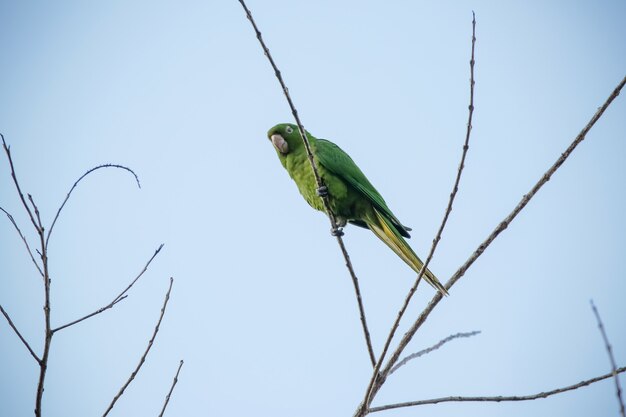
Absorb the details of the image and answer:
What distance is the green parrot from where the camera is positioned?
4.73m

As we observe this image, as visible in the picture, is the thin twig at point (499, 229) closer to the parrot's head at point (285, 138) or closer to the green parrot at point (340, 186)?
the green parrot at point (340, 186)

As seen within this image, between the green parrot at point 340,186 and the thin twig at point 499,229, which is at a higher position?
the green parrot at point 340,186

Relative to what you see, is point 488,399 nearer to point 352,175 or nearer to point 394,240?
point 394,240

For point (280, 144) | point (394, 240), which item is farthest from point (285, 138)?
point (394, 240)

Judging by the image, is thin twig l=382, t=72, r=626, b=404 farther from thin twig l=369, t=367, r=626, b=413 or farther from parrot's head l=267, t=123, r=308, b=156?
parrot's head l=267, t=123, r=308, b=156

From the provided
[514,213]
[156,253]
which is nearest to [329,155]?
[156,253]

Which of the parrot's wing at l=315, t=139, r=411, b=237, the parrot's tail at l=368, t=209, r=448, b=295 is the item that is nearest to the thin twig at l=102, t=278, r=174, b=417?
the parrot's tail at l=368, t=209, r=448, b=295

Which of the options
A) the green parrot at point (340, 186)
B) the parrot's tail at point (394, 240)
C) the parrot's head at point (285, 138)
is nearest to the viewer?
the parrot's tail at point (394, 240)

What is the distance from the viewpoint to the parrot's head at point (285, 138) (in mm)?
5215

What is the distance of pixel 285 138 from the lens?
5.27 meters

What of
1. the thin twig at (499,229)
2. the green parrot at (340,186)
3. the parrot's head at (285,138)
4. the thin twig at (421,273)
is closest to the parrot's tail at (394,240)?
the green parrot at (340,186)

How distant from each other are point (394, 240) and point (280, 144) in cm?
167

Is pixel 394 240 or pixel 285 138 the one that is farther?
pixel 285 138

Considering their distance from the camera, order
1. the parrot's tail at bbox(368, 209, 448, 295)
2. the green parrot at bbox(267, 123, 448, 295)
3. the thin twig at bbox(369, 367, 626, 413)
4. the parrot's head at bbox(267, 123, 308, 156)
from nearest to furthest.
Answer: the thin twig at bbox(369, 367, 626, 413) < the parrot's tail at bbox(368, 209, 448, 295) < the green parrot at bbox(267, 123, 448, 295) < the parrot's head at bbox(267, 123, 308, 156)
